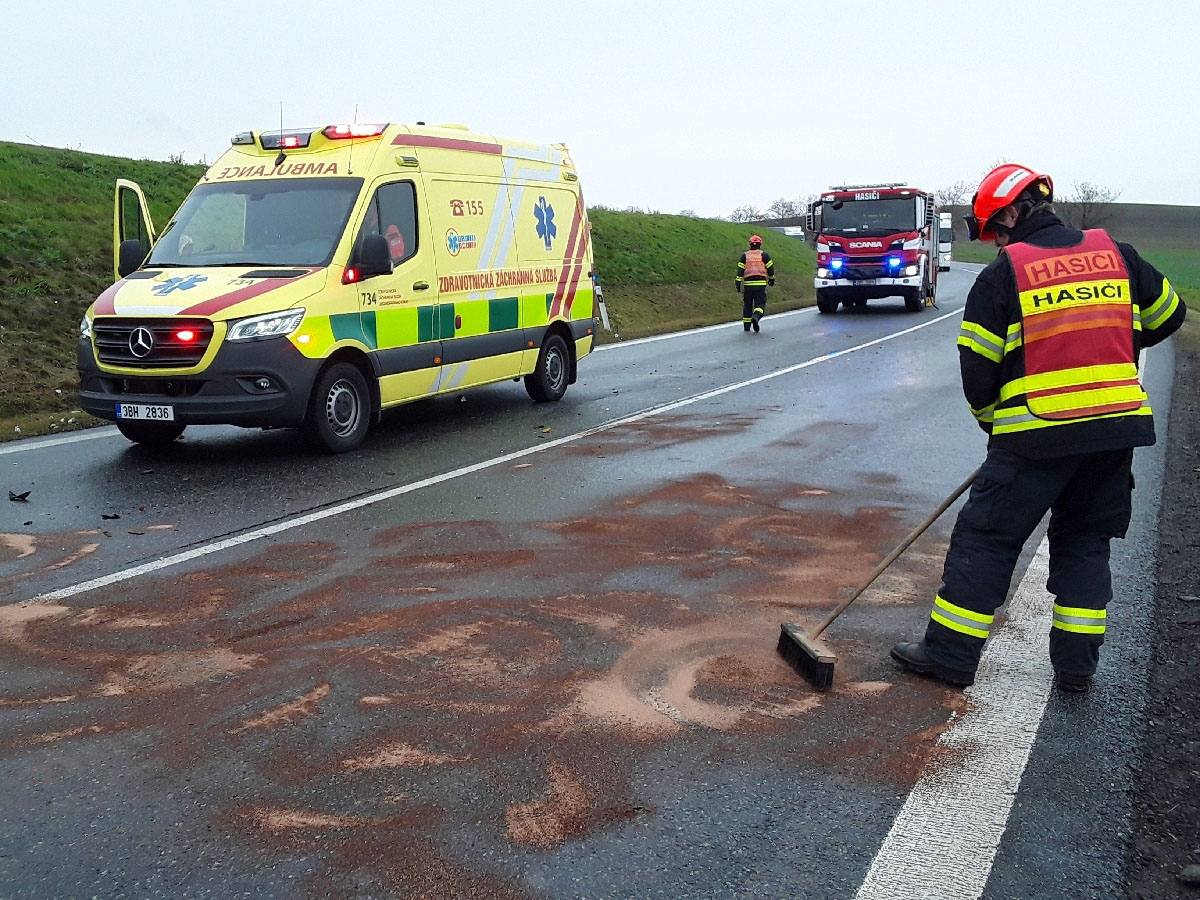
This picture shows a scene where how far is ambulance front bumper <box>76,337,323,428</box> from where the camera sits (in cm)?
761

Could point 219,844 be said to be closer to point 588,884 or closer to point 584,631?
point 588,884

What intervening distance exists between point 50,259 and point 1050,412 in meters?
14.7

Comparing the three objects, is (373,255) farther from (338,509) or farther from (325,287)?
(338,509)

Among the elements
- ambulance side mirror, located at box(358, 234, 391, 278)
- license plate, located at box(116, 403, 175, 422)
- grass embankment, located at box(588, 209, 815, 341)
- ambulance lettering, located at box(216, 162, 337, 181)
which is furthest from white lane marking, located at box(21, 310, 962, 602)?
grass embankment, located at box(588, 209, 815, 341)

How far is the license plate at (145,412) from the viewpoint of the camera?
7.64 meters

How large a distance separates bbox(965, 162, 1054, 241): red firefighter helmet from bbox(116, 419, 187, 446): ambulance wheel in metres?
6.12

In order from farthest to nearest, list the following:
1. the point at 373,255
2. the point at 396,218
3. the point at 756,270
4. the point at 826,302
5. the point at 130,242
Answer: the point at 826,302
the point at 756,270
the point at 396,218
the point at 130,242
the point at 373,255

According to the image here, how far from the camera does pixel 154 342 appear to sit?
7.62 metres

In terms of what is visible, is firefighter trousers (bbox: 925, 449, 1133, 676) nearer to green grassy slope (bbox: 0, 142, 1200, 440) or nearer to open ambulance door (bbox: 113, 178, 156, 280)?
open ambulance door (bbox: 113, 178, 156, 280)

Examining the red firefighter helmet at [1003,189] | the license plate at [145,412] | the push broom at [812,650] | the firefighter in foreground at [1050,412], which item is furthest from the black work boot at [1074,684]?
the license plate at [145,412]

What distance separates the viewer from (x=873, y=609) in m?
4.84

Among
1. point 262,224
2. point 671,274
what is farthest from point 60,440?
point 671,274

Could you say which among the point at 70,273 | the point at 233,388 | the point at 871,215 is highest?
the point at 871,215

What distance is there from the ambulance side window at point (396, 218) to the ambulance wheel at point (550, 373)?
233 cm
